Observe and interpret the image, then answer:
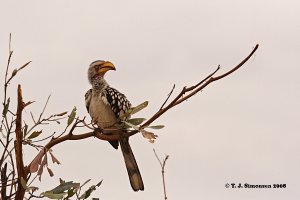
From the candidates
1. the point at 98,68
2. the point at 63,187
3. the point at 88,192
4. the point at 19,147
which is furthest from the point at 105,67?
the point at 19,147

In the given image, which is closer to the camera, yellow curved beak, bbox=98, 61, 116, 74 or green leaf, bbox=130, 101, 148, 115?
green leaf, bbox=130, 101, 148, 115

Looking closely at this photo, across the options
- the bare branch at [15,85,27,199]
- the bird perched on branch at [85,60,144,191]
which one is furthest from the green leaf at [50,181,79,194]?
the bird perched on branch at [85,60,144,191]

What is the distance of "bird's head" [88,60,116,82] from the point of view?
524 centimetres

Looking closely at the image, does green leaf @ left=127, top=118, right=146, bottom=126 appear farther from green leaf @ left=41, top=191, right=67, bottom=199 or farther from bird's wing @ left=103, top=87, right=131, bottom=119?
bird's wing @ left=103, top=87, right=131, bottom=119

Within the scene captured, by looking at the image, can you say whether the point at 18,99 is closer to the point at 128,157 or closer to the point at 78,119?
the point at 78,119

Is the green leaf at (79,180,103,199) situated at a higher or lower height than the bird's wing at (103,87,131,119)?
lower

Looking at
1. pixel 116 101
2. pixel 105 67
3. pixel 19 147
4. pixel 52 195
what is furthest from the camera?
pixel 105 67

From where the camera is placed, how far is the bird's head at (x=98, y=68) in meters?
5.24

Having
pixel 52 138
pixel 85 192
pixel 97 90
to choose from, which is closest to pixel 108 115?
pixel 97 90

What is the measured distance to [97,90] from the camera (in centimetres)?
522

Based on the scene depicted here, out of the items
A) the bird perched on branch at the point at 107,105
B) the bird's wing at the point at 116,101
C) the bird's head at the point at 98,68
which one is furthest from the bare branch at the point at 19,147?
the bird's head at the point at 98,68

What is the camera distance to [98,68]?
17.5 ft

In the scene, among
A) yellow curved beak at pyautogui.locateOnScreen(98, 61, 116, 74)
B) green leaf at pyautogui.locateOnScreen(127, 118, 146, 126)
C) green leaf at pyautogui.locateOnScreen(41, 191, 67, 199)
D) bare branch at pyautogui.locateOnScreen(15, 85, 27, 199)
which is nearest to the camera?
bare branch at pyautogui.locateOnScreen(15, 85, 27, 199)

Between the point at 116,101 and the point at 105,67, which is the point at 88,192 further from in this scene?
the point at 105,67
